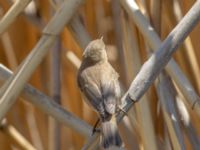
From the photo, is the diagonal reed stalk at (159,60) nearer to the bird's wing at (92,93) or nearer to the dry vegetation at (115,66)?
the dry vegetation at (115,66)

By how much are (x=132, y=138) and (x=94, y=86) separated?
38cm

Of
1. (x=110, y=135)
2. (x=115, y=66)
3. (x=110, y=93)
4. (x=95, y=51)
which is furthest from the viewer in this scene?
(x=115, y=66)

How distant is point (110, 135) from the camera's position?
1.85m

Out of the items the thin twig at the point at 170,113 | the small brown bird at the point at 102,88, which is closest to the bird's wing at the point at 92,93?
the small brown bird at the point at 102,88

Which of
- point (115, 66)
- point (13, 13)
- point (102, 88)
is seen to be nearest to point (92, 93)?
point (102, 88)

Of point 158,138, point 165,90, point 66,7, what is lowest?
point 158,138

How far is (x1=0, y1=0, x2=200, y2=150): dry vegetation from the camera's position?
6.17ft

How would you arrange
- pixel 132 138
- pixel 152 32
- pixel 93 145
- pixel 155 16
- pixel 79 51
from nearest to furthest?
pixel 93 145, pixel 152 32, pixel 155 16, pixel 132 138, pixel 79 51

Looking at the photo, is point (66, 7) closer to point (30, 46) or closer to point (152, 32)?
point (152, 32)

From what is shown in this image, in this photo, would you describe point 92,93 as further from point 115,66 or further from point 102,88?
point 115,66

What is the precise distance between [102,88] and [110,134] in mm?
199

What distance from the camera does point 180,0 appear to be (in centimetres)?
233

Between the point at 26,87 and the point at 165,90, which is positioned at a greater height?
the point at 26,87

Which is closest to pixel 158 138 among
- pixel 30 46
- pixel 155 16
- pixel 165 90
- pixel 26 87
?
pixel 165 90
